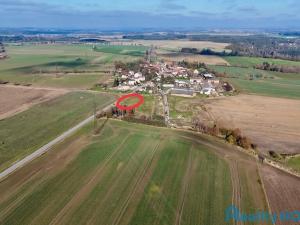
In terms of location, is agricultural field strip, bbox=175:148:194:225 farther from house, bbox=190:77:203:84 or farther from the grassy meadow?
house, bbox=190:77:203:84

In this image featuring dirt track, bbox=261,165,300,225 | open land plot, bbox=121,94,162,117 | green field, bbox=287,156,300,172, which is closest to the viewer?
dirt track, bbox=261,165,300,225

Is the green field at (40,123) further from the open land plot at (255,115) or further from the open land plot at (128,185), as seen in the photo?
the open land plot at (255,115)

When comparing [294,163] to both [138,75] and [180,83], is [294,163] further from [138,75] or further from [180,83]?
[138,75]

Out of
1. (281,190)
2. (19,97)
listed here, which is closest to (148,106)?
(19,97)

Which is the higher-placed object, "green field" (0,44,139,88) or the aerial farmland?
the aerial farmland

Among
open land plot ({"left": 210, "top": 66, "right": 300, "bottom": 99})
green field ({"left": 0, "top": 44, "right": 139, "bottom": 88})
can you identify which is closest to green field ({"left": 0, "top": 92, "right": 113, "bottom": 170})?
green field ({"left": 0, "top": 44, "right": 139, "bottom": 88})
